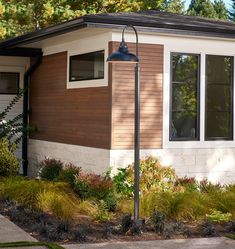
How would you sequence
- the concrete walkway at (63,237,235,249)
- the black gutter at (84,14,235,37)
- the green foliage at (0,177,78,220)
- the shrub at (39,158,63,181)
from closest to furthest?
the concrete walkway at (63,237,235,249)
the green foliage at (0,177,78,220)
the black gutter at (84,14,235,37)
the shrub at (39,158,63,181)

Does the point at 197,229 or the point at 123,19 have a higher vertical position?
the point at 123,19

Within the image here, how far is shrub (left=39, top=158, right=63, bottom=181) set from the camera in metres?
11.9

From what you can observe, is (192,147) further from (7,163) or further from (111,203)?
(7,163)

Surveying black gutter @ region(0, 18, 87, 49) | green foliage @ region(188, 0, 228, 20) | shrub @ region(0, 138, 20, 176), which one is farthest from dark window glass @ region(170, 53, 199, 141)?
green foliage @ region(188, 0, 228, 20)

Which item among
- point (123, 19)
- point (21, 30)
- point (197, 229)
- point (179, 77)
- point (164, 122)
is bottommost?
point (197, 229)

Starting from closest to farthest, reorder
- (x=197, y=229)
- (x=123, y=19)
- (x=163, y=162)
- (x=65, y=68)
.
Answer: (x=197, y=229)
(x=123, y=19)
(x=163, y=162)
(x=65, y=68)

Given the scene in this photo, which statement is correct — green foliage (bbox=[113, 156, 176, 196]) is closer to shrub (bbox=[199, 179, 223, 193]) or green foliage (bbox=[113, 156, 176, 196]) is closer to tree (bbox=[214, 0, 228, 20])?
shrub (bbox=[199, 179, 223, 193])

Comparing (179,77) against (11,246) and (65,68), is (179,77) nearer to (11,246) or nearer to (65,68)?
(65,68)

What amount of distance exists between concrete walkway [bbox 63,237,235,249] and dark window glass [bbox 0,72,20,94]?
8.53 meters

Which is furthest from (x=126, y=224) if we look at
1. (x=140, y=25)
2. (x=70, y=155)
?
(x=70, y=155)

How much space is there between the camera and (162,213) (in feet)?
27.9

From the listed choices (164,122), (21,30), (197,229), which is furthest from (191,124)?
(21,30)

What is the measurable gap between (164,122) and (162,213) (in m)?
2.74

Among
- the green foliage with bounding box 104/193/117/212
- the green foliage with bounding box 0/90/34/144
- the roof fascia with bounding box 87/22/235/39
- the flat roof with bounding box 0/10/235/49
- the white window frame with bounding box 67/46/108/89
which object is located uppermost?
the flat roof with bounding box 0/10/235/49
